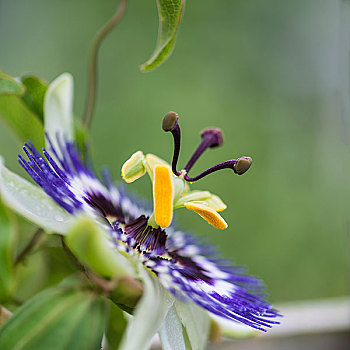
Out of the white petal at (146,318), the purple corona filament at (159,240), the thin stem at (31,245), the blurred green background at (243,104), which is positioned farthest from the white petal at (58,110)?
the blurred green background at (243,104)

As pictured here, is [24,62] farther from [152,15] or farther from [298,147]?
[298,147]

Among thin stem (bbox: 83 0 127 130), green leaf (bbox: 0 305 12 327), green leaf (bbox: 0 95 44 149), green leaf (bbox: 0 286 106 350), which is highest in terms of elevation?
thin stem (bbox: 83 0 127 130)

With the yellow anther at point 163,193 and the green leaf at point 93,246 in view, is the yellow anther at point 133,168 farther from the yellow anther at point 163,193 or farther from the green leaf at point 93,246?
the green leaf at point 93,246

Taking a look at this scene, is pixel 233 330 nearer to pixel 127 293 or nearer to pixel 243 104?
pixel 127 293

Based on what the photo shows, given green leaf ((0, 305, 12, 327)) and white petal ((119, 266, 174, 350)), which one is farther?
green leaf ((0, 305, 12, 327))

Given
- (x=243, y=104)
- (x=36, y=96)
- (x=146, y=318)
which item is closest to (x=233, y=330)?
(x=146, y=318)

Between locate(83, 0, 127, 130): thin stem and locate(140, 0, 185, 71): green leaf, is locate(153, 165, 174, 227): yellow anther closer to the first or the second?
locate(140, 0, 185, 71): green leaf

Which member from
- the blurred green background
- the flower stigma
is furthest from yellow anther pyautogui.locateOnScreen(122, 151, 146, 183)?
the blurred green background
